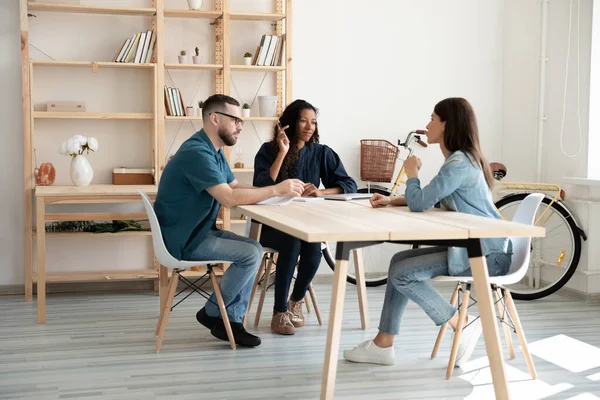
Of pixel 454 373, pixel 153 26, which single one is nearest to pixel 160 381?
pixel 454 373

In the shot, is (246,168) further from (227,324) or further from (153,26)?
(227,324)

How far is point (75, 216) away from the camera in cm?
479

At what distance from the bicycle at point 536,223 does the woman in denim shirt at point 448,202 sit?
1.53 m

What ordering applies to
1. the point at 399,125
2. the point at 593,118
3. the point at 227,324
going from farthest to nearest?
the point at 399,125, the point at 593,118, the point at 227,324

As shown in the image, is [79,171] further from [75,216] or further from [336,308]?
[336,308]

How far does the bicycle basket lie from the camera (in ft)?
17.7

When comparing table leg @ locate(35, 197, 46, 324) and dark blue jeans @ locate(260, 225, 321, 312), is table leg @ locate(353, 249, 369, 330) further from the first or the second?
table leg @ locate(35, 197, 46, 324)

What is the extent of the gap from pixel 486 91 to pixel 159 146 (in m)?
2.49

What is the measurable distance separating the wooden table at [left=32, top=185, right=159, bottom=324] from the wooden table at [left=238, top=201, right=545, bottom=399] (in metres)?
1.83

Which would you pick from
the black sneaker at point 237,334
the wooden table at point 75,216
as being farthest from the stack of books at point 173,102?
the black sneaker at point 237,334

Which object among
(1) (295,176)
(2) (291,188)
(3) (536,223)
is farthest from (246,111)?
(3) (536,223)

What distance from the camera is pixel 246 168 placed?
5309 mm

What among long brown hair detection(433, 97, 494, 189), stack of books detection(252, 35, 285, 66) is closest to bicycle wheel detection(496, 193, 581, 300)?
stack of books detection(252, 35, 285, 66)

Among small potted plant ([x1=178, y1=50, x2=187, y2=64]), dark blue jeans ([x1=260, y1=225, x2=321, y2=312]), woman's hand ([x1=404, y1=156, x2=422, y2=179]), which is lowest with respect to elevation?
dark blue jeans ([x1=260, y1=225, x2=321, y2=312])
